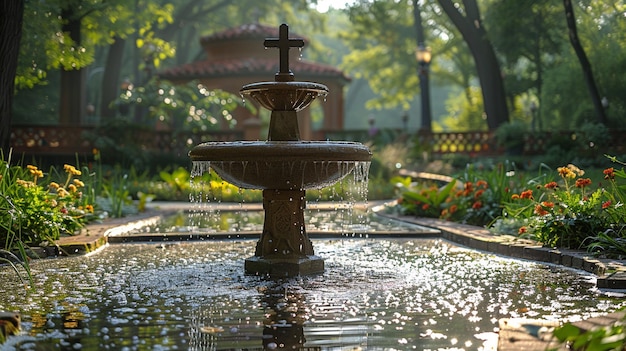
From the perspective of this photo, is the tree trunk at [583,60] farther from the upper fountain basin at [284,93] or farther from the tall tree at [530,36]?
the upper fountain basin at [284,93]

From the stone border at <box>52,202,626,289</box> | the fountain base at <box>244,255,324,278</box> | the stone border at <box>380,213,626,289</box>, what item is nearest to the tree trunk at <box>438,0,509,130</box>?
the stone border at <box>52,202,626,289</box>

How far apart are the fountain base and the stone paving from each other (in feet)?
7.62

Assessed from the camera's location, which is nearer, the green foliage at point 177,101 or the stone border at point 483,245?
the stone border at point 483,245

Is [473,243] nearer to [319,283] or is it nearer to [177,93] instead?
[319,283]

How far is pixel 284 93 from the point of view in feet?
26.9

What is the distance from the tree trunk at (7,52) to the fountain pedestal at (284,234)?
6332 millimetres

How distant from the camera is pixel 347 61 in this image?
46.7 m

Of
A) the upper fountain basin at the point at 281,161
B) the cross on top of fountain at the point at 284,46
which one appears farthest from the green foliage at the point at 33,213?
the cross on top of fountain at the point at 284,46

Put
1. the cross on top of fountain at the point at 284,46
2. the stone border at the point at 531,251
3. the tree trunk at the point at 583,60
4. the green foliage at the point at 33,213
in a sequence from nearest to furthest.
Answer: the stone border at the point at 531,251 < the cross on top of fountain at the point at 284,46 < the green foliage at the point at 33,213 < the tree trunk at the point at 583,60

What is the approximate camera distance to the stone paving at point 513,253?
448 centimetres

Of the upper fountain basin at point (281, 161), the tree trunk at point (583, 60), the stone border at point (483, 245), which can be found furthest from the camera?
the tree trunk at point (583, 60)

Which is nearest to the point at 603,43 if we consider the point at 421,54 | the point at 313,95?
the point at 421,54

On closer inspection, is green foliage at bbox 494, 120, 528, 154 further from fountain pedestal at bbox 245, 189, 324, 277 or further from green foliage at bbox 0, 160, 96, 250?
fountain pedestal at bbox 245, 189, 324, 277

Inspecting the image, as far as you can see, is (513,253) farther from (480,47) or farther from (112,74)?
(112,74)
